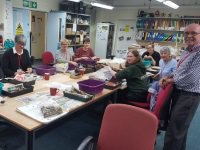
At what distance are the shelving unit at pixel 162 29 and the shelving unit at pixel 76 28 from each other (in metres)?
2.14

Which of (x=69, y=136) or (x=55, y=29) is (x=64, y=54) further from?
(x=55, y=29)

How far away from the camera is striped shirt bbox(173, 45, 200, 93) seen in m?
1.94

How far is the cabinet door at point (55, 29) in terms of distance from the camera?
704cm

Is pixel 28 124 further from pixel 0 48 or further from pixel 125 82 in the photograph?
pixel 0 48

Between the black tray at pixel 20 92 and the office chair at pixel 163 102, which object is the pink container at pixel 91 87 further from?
the office chair at pixel 163 102

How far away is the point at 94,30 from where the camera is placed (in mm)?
9445

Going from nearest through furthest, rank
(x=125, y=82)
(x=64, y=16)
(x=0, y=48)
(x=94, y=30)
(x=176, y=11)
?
(x=125, y=82) → (x=0, y=48) → (x=64, y=16) → (x=176, y=11) → (x=94, y=30)

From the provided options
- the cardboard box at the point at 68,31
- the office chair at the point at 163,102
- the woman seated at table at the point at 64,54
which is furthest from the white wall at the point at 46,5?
the office chair at the point at 163,102

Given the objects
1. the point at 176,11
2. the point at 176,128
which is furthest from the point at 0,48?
the point at 176,11

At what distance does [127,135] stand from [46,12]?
21.8 ft

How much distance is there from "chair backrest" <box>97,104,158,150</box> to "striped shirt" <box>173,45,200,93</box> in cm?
81

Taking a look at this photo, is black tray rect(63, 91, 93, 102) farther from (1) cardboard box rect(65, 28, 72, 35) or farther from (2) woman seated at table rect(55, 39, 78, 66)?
(1) cardboard box rect(65, 28, 72, 35)

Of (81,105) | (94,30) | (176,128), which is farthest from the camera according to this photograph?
(94,30)

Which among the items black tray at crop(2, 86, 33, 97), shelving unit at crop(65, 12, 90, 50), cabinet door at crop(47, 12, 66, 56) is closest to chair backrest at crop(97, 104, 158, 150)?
black tray at crop(2, 86, 33, 97)
